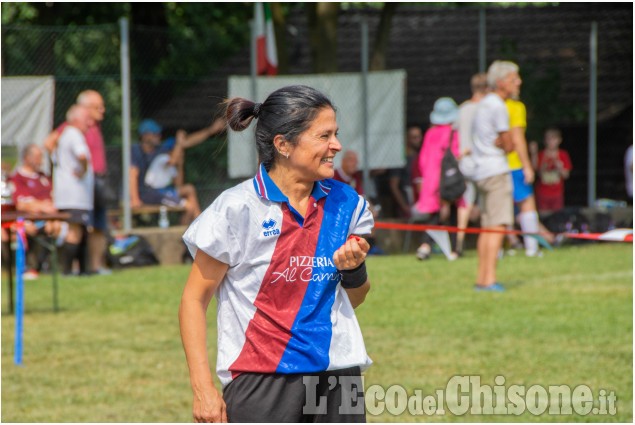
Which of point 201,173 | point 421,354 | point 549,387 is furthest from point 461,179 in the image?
point 549,387

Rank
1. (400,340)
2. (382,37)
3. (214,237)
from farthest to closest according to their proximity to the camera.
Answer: (382,37)
(400,340)
(214,237)

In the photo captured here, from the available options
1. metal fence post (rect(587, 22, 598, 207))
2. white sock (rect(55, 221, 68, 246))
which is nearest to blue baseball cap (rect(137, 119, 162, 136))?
white sock (rect(55, 221, 68, 246))

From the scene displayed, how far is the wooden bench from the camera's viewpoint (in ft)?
51.2

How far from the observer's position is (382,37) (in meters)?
18.7

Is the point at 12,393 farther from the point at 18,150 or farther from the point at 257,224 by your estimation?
the point at 18,150

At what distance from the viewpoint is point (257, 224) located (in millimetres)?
3879

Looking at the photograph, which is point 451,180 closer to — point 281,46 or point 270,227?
point 281,46

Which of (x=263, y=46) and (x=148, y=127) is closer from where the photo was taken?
(x=148, y=127)

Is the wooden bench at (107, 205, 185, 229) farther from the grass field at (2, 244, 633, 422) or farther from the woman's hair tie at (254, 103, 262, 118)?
the woman's hair tie at (254, 103, 262, 118)

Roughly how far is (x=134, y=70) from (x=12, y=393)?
8754mm

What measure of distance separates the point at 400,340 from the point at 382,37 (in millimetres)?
10338

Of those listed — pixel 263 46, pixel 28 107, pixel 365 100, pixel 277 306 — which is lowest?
pixel 277 306

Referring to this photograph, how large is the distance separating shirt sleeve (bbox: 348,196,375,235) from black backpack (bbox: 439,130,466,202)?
10.7m

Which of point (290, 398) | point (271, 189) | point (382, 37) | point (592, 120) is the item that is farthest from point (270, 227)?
point (382, 37)
